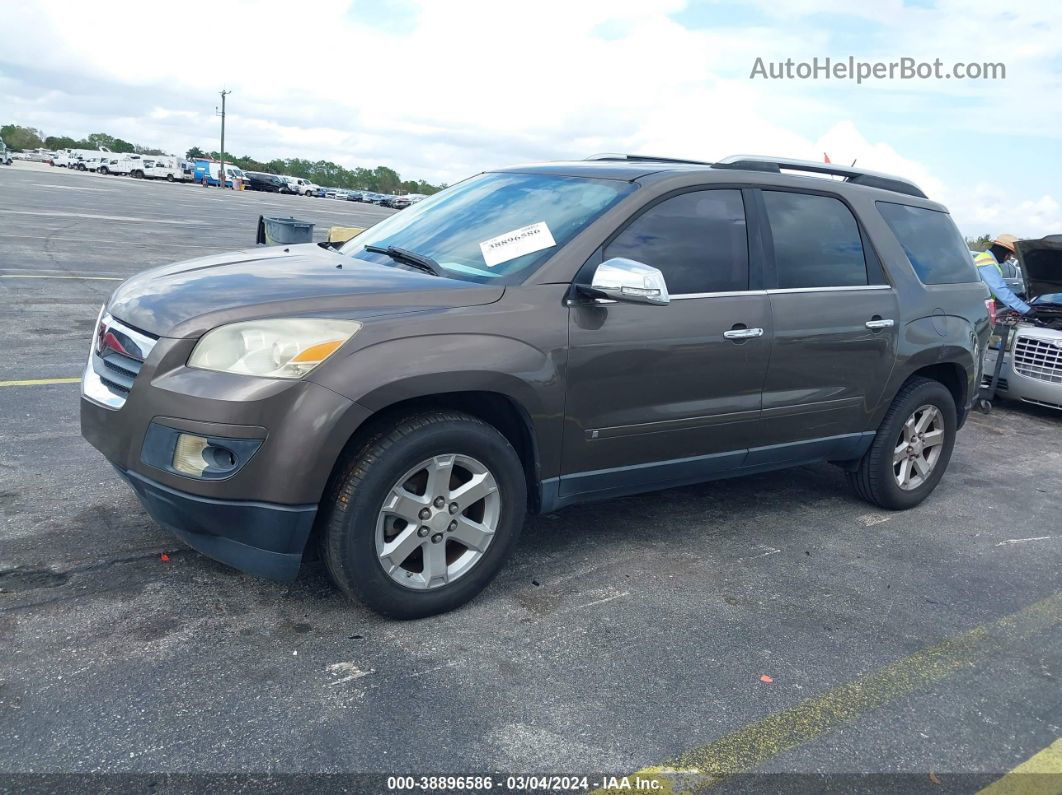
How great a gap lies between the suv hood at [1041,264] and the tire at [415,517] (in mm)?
7056

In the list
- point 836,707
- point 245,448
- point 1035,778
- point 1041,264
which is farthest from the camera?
point 1041,264

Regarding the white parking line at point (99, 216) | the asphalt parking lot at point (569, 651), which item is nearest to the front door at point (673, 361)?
the asphalt parking lot at point (569, 651)

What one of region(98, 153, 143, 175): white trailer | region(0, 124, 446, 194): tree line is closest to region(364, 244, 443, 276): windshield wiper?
region(98, 153, 143, 175): white trailer

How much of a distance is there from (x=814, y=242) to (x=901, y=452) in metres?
1.44

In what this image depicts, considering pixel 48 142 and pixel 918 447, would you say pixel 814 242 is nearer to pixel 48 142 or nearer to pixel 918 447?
pixel 918 447

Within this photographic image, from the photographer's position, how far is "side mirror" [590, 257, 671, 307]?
344cm

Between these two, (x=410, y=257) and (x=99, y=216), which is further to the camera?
(x=99, y=216)

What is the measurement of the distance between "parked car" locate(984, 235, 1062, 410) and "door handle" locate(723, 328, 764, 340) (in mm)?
5417

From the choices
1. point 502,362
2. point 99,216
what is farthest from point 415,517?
point 99,216

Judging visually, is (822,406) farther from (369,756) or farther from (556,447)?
(369,756)

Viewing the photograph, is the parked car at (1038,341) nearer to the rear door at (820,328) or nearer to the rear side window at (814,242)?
the rear door at (820,328)

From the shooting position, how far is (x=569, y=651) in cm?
331

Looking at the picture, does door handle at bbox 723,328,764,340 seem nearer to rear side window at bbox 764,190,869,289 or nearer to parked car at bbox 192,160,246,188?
rear side window at bbox 764,190,869,289

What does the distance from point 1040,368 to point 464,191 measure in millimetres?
6359
